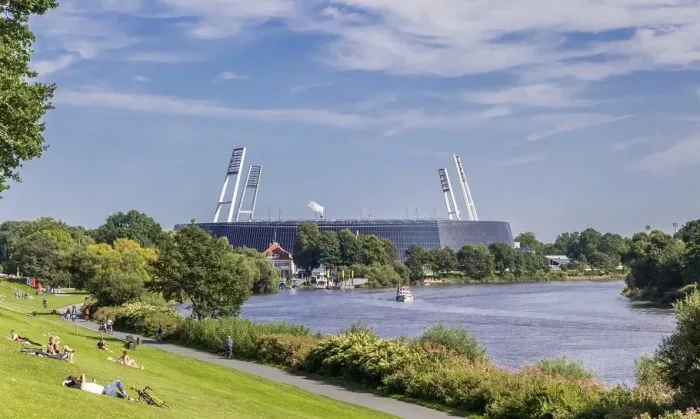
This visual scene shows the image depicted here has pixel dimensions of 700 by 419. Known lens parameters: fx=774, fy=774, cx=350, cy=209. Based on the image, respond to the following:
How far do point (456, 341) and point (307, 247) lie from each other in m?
140

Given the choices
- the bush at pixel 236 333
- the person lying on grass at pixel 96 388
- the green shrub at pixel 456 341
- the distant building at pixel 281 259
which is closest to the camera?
the person lying on grass at pixel 96 388

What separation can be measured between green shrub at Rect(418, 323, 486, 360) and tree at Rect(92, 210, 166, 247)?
9479cm

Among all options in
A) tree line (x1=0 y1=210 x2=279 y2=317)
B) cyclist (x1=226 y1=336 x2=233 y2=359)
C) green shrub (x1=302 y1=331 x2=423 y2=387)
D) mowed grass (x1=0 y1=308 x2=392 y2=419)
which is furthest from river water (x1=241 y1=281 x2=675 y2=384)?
mowed grass (x1=0 y1=308 x2=392 y2=419)

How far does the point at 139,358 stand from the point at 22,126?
13239mm

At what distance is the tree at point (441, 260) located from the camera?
156 meters

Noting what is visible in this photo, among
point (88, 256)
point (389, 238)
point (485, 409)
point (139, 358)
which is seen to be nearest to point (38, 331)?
point (139, 358)

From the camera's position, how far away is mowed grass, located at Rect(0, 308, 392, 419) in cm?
1453

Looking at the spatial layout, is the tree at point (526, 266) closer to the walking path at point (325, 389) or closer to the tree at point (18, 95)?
the walking path at point (325, 389)

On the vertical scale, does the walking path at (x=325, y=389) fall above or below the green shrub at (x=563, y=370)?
below

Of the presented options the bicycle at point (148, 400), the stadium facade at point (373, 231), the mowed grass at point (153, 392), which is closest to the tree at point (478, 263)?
the stadium facade at point (373, 231)

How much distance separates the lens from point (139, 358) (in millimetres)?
31188

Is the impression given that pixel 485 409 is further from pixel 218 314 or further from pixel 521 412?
pixel 218 314

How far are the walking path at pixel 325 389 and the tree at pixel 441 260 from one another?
390 ft

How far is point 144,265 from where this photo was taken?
265 ft
